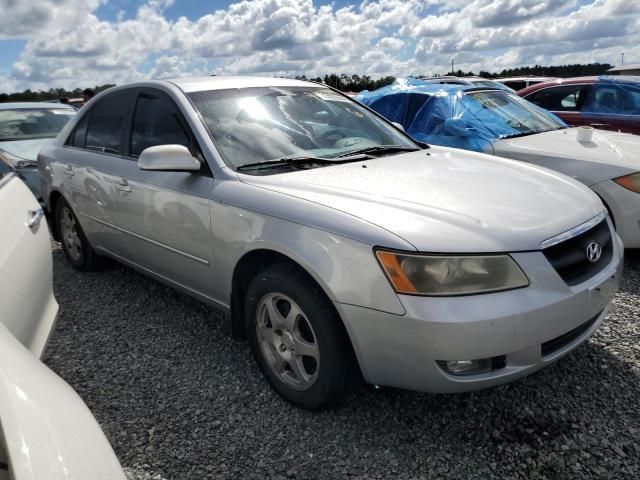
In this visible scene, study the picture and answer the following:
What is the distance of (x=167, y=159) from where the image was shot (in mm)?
2799

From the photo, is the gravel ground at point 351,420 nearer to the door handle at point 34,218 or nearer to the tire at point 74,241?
the door handle at point 34,218

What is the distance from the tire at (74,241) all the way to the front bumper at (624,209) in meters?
4.13

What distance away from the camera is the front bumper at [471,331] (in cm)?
204

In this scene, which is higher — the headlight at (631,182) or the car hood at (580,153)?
the car hood at (580,153)

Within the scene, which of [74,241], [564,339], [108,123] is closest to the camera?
[564,339]

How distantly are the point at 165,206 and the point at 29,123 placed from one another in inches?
222

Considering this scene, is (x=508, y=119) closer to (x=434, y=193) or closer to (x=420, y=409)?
(x=434, y=193)

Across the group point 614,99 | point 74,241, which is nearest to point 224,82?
point 74,241

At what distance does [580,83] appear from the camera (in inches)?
273

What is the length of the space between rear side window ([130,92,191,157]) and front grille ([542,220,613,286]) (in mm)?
2000

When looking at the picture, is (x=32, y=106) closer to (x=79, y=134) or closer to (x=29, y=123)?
(x=29, y=123)

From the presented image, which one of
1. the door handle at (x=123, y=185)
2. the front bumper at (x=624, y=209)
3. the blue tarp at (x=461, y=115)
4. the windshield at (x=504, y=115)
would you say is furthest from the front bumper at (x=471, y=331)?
the windshield at (x=504, y=115)

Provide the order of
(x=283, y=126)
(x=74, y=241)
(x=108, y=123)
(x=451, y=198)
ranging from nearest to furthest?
(x=451, y=198) → (x=283, y=126) → (x=108, y=123) → (x=74, y=241)

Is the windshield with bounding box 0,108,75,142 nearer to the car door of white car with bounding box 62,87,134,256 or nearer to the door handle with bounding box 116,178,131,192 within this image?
the car door of white car with bounding box 62,87,134,256
